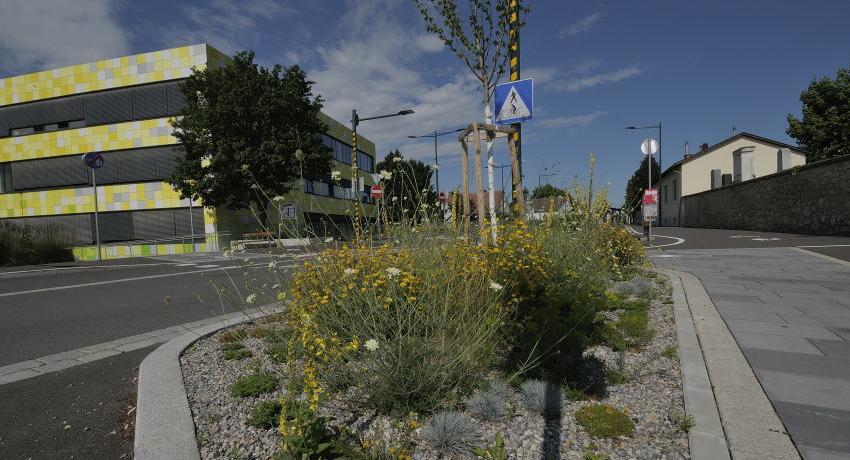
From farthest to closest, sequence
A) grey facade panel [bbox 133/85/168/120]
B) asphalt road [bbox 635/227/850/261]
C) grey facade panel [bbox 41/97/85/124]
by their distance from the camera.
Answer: grey facade panel [bbox 41/97/85/124]
grey facade panel [bbox 133/85/168/120]
asphalt road [bbox 635/227/850/261]

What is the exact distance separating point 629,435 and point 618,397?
17.0 inches

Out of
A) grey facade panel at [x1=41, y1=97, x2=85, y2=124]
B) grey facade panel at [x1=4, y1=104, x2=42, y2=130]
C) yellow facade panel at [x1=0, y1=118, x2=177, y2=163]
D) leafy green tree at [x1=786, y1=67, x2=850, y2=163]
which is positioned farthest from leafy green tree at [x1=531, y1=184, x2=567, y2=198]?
grey facade panel at [x1=4, y1=104, x2=42, y2=130]

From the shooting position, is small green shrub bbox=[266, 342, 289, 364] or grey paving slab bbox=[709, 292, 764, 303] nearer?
small green shrub bbox=[266, 342, 289, 364]

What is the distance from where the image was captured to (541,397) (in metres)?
2.32

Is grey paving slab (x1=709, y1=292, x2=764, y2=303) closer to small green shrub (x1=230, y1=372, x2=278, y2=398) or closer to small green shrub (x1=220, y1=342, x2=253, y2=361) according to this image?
small green shrub (x1=230, y1=372, x2=278, y2=398)

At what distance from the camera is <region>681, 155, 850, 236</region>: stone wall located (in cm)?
1648

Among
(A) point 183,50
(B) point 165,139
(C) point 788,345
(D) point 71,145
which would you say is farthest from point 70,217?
(C) point 788,345

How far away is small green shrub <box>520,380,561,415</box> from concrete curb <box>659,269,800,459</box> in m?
0.64

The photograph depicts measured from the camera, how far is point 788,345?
3389 millimetres

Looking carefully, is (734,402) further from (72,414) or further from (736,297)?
(72,414)

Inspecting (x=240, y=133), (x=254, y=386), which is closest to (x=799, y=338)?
(x=254, y=386)

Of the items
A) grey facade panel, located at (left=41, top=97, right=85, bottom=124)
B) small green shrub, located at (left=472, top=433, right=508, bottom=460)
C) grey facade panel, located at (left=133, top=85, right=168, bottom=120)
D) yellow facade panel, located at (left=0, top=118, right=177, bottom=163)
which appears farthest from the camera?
grey facade panel, located at (left=41, top=97, right=85, bottom=124)

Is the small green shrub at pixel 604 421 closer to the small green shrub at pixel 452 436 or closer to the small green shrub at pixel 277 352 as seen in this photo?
the small green shrub at pixel 452 436

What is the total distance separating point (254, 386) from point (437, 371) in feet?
3.99
